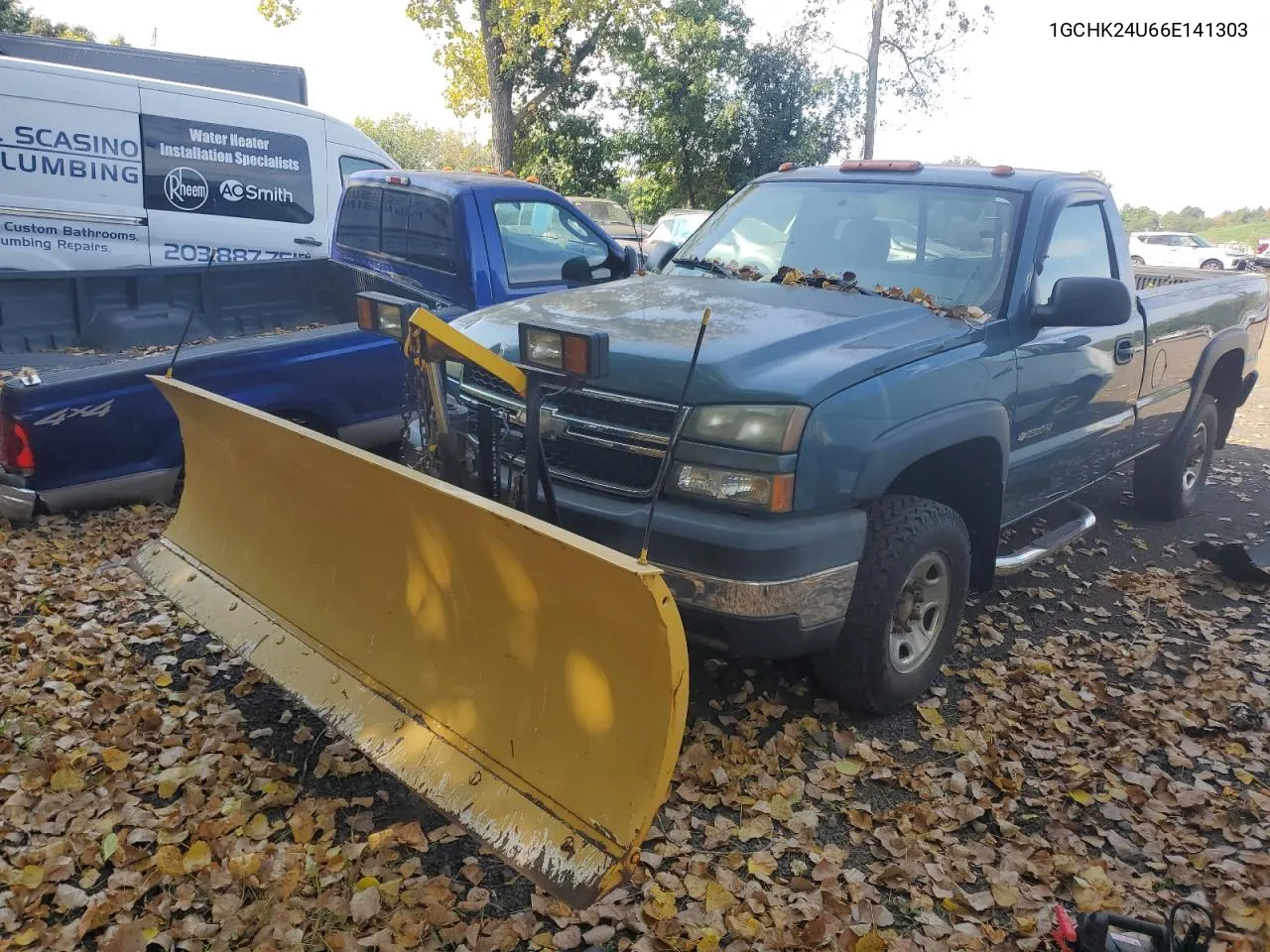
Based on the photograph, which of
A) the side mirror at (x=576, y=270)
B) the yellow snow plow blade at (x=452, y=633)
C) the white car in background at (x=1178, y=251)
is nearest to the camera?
the yellow snow plow blade at (x=452, y=633)

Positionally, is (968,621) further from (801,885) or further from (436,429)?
(436,429)

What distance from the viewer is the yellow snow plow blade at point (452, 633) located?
251 centimetres

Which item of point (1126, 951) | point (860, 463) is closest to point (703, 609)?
point (860, 463)

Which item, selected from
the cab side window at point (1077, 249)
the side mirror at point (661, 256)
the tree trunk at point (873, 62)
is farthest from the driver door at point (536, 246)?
the tree trunk at point (873, 62)

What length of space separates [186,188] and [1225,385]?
29.6ft

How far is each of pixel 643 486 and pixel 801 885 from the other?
1.40 metres

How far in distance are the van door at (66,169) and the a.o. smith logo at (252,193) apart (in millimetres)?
764

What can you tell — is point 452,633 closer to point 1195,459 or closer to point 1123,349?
point 1123,349

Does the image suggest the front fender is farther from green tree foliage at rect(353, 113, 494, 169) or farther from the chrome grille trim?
green tree foliage at rect(353, 113, 494, 169)

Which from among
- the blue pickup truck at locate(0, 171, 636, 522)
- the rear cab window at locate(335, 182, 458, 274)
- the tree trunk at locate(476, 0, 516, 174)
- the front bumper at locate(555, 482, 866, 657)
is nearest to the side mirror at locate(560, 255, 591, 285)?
the blue pickup truck at locate(0, 171, 636, 522)

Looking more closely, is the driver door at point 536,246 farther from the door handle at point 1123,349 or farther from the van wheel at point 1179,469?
the van wheel at point 1179,469

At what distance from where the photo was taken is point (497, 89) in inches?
845

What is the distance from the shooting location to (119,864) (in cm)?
299

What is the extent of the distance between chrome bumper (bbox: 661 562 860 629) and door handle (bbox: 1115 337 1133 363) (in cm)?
268
